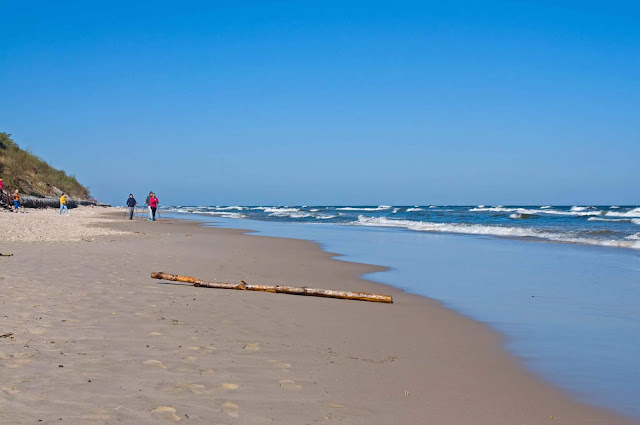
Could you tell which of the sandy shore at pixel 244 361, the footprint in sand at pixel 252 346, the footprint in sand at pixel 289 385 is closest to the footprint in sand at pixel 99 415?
the sandy shore at pixel 244 361

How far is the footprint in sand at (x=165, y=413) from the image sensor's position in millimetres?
3426

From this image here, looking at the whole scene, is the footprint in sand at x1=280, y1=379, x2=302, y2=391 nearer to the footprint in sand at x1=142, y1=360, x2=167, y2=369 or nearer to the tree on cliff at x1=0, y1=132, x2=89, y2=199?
the footprint in sand at x1=142, y1=360, x2=167, y2=369

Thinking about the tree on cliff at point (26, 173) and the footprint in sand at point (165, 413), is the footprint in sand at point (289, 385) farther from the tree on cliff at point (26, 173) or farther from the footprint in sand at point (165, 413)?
the tree on cliff at point (26, 173)

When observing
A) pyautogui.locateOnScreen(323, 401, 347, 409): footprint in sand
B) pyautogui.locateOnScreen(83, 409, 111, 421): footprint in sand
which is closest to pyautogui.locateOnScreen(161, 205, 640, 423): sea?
pyautogui.locateOnScreen(323, 401, 347, 409): footprint in sand

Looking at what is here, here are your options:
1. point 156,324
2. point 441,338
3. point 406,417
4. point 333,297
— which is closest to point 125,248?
point 333,297

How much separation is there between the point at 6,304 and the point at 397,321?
199 inches

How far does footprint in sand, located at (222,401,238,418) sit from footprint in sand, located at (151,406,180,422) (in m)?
0.35

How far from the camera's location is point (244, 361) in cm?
480

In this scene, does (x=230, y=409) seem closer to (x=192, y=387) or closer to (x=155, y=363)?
(x=192, y=387)

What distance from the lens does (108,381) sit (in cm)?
400

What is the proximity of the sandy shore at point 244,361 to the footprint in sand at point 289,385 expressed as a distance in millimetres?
24

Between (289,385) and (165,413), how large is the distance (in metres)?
1.11

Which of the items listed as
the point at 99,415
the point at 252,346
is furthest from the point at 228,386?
the point at 252,346

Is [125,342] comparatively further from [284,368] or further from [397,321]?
[397,321]
